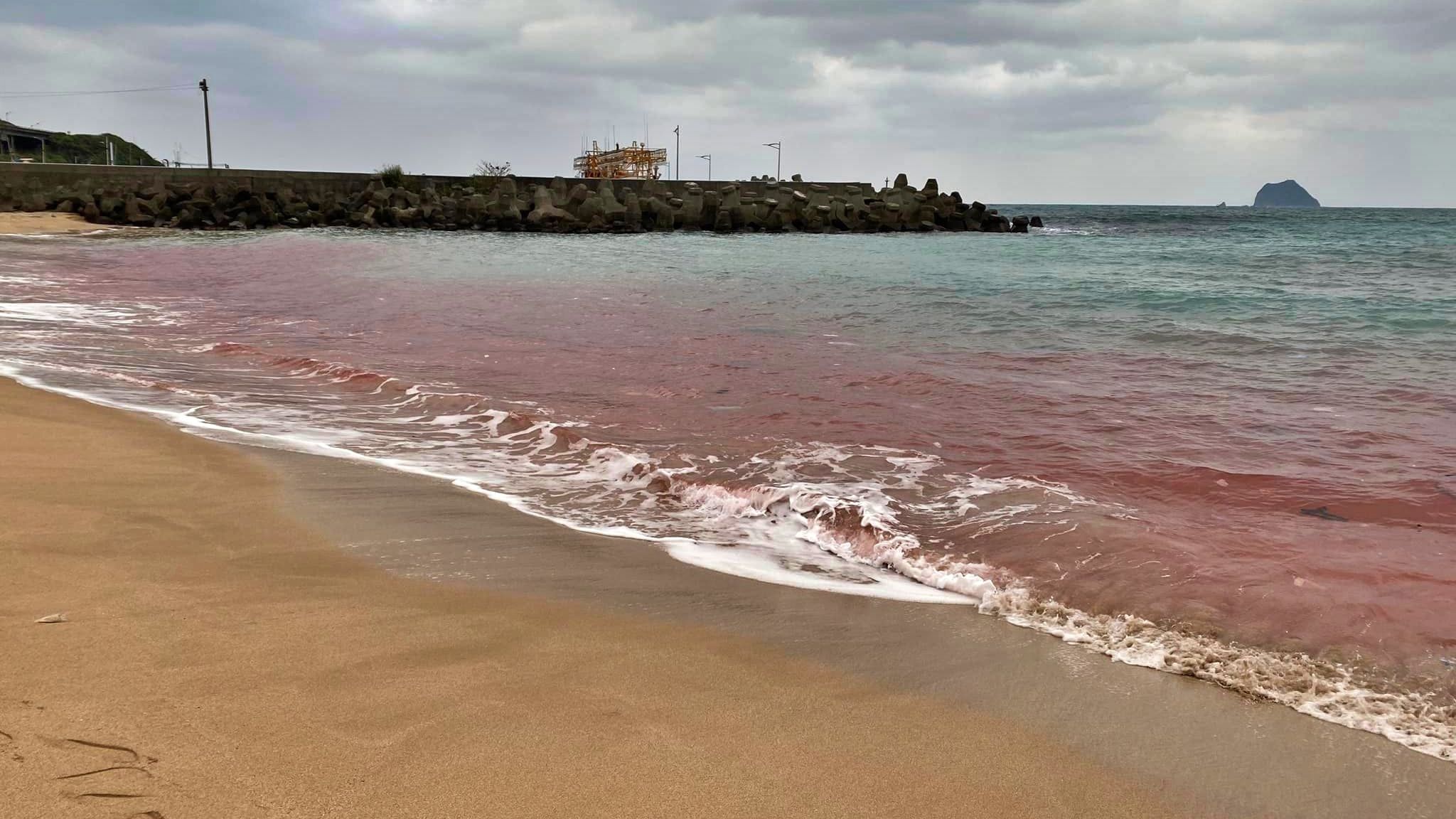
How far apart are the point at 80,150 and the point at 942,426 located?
90.8 m

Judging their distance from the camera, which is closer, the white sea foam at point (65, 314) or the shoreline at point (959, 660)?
the shoreline at point (959, 660)

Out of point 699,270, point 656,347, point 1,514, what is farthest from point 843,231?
point 1,514

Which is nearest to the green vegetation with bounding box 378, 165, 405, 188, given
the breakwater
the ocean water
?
the breakwater

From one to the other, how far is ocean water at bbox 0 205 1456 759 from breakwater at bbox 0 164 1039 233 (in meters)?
19.5

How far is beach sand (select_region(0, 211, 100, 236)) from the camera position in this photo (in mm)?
23844

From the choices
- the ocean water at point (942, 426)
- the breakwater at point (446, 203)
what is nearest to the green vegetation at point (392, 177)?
the breakwater at point (446, 203)

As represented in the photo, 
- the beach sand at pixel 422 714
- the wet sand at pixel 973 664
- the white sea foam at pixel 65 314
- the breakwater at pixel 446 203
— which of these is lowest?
the wet sand at pixel 973 664

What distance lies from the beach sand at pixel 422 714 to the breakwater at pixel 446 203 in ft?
101

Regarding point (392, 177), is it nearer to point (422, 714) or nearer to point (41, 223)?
point (41, 223)

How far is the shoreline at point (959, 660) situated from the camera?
197 cm

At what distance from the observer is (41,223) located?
26.5 meters

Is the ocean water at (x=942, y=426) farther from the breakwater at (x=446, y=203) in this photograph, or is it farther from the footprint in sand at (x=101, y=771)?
the breakwater at (x=446, y=203)

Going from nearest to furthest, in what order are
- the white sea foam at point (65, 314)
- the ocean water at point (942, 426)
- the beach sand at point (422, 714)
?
the beach sand at point (422, 714)
the ocean water at point (942, 426)
the white sea foam at point (65, 314)

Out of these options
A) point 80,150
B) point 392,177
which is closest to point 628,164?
point 392,177
